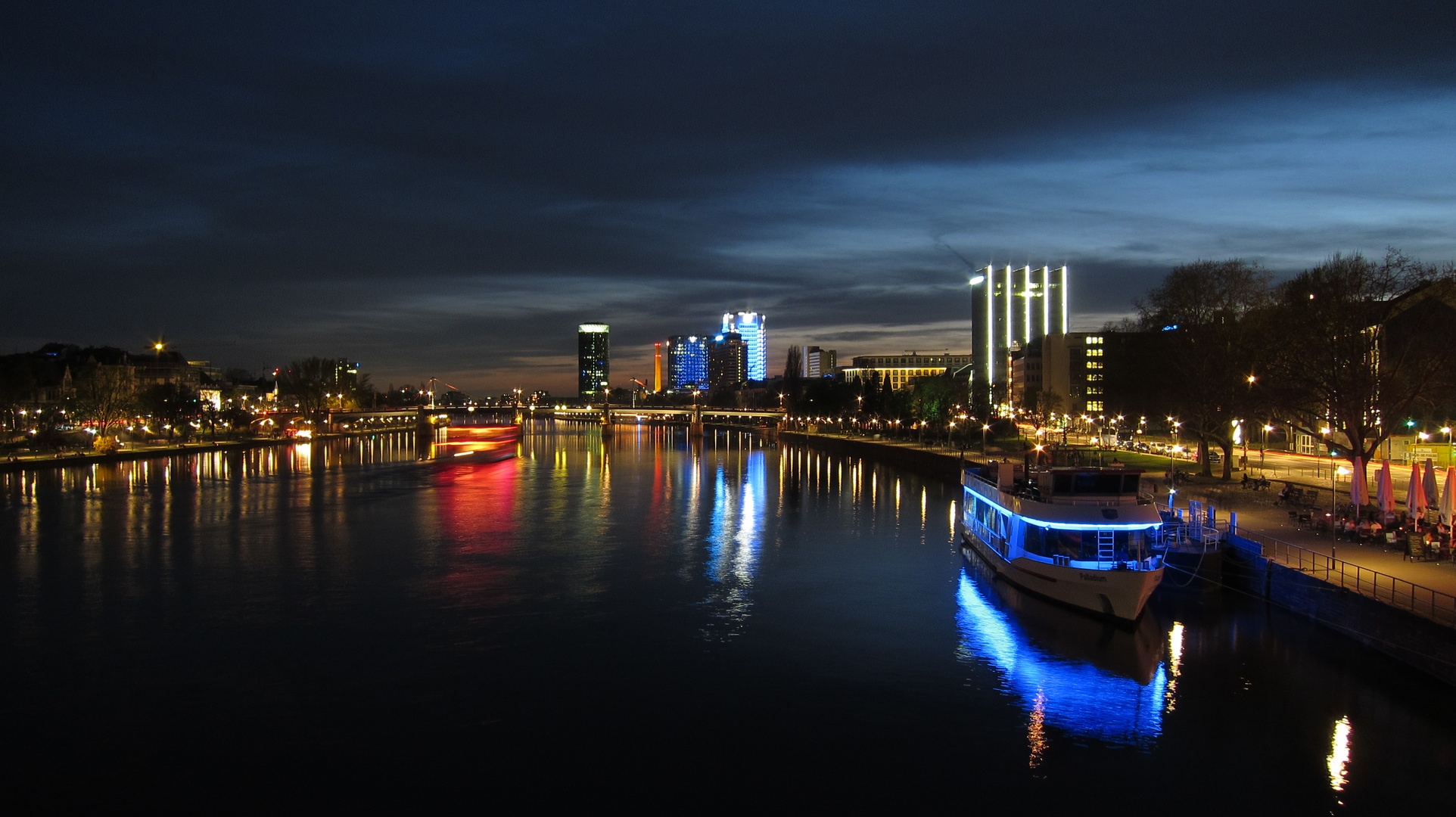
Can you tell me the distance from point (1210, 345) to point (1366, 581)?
84.7ft

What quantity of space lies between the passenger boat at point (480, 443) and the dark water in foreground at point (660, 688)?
6623cm

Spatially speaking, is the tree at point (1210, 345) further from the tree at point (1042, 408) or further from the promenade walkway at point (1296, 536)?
the tree at point (1042, 408)

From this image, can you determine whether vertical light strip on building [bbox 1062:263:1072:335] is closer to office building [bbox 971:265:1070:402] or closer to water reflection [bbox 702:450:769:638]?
office building [bbox 971:265:1070:402]

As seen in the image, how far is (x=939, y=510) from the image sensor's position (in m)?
47.4

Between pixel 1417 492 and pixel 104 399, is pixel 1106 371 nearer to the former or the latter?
pixel 1417 492

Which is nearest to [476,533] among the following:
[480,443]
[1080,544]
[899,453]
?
[1080,544]

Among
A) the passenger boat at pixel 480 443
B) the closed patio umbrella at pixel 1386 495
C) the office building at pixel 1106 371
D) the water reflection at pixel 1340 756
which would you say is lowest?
the water reflection at pixel 1340 756

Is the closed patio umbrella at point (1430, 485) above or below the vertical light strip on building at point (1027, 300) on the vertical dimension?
below

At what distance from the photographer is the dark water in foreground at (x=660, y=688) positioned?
569 inches

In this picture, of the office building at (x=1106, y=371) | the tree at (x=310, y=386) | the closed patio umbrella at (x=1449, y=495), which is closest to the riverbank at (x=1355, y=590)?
the closed patio umbrella at (x=1449, y=495)

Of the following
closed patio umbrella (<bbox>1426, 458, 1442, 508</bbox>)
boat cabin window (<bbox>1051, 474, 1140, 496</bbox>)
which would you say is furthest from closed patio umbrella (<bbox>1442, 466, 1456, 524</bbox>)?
boat cabin window (<bbox>1051, 474, 1140, 496</bbox>)

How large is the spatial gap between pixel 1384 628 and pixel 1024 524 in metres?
8.85

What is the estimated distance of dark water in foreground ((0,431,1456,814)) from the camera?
14.5 m

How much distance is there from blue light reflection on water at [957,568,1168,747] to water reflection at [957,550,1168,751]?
1cm
